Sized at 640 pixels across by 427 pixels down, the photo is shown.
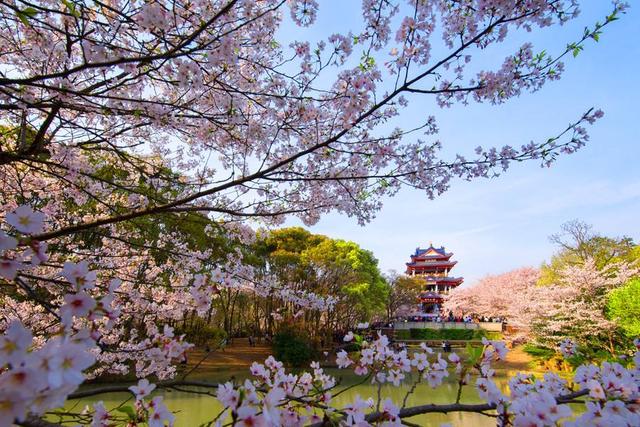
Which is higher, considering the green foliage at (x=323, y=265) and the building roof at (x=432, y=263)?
the building roof at (x=432, y=263)

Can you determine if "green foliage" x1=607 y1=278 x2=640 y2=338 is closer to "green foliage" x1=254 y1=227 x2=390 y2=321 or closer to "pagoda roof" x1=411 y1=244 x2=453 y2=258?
"green foliage" x1=254 y1=227 x2=390 y2=321

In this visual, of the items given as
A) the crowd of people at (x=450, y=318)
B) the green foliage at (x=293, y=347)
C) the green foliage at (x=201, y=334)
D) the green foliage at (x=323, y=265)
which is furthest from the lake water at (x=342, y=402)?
the crowd of people at (x=450, y=318)

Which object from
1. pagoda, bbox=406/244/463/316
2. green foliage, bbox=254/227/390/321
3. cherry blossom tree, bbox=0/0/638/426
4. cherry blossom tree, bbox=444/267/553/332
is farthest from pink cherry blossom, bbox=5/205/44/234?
pagoda, bbox=406/244/463/316

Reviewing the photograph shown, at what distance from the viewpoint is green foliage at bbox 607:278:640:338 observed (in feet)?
35.3

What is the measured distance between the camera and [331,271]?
18781mm

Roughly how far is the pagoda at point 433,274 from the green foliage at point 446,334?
11.7 metres

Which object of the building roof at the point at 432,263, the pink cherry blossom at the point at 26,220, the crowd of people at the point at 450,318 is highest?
the building roof at the point at 432,263

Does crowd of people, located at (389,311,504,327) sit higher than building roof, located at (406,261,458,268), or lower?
lower

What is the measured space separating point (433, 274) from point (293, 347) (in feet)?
107

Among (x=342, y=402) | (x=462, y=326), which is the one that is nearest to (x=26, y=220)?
(x=342, y=402)

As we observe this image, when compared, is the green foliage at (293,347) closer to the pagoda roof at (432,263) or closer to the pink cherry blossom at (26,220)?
the pink cherry blossom at (26,220)

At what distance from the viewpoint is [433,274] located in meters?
43.0

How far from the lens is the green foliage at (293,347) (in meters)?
13.7

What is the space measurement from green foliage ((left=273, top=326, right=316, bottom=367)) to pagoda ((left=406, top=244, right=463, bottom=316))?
93.6ft
